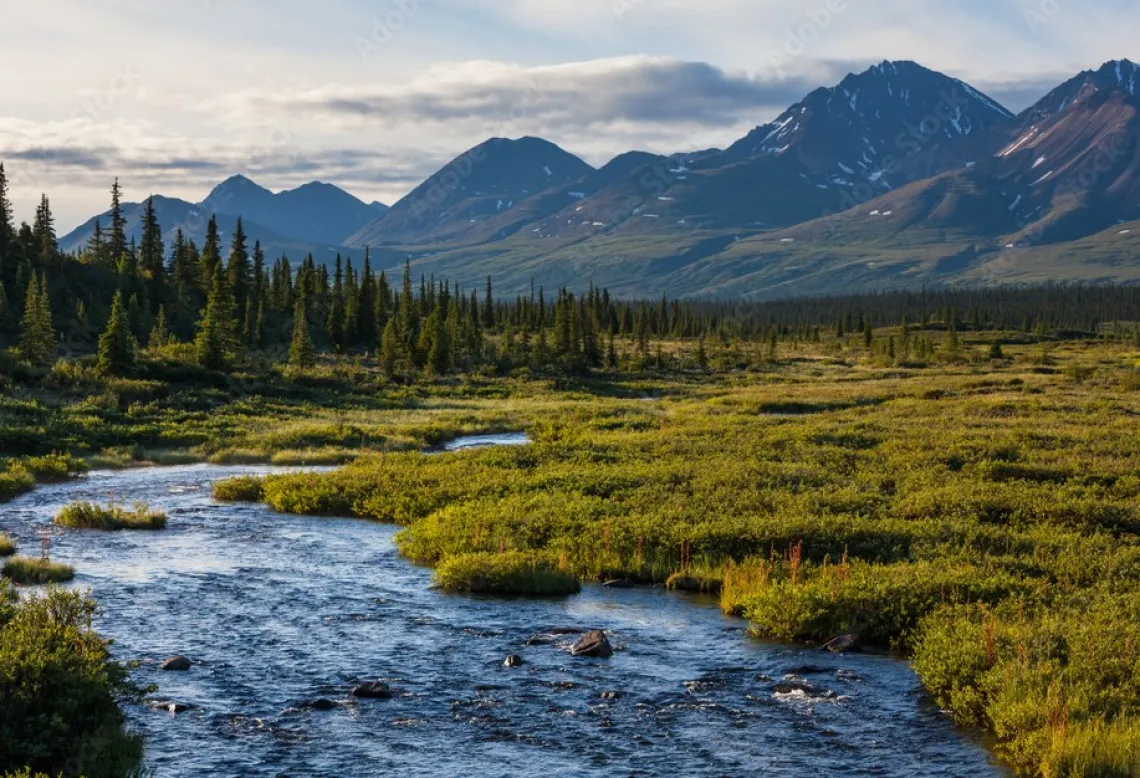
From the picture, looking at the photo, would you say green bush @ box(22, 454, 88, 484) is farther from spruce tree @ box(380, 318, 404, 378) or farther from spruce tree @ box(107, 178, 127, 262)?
spruce tree @ box(107, 178, 127, 262)

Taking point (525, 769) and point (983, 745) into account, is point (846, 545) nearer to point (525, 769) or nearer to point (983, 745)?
point (983, 745)

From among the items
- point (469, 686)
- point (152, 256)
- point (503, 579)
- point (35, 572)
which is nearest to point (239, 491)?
point (35, 572)

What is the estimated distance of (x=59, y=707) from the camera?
12625 mm

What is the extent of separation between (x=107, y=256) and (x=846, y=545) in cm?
11017

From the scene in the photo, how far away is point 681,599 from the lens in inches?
869

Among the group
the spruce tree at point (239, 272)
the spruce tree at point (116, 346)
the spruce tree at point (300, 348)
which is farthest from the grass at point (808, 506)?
the spruce tree at point (239, 272)

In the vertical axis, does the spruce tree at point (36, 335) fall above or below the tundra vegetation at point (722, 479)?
above

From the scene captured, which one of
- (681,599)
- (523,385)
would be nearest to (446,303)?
(523,385)

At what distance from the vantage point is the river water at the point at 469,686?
44.0 ft

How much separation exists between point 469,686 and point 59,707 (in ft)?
19.0

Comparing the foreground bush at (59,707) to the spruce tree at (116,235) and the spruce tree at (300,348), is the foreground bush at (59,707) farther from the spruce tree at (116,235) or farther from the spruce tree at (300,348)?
the spruce tree at (116,235)

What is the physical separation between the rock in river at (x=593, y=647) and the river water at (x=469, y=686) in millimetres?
315

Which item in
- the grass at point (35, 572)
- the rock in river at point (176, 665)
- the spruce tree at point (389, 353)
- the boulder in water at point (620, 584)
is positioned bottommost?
the boulder in water at point (620, 584)

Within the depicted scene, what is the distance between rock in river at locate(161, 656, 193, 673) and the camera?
54.0 ft
